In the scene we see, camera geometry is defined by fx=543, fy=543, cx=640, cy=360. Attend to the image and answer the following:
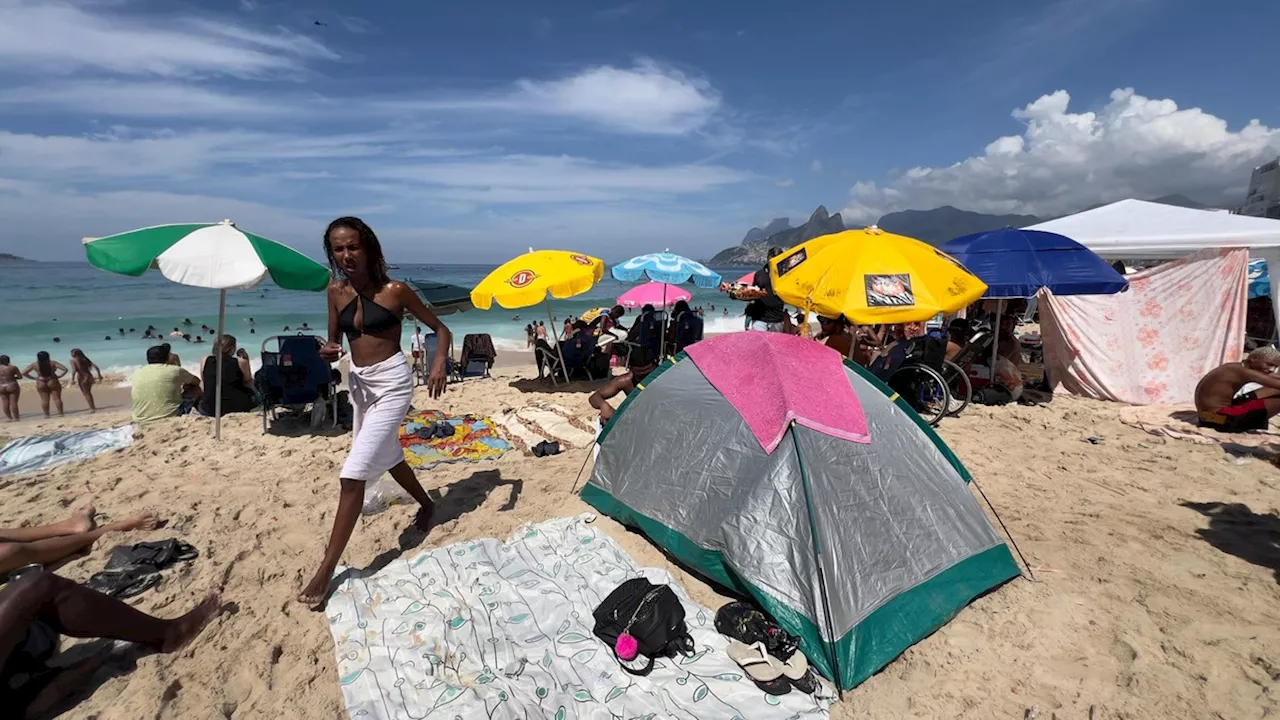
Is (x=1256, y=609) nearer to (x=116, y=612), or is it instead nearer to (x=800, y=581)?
(x=800, y=581)

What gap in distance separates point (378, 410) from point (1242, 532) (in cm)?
637

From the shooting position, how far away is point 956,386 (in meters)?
7.73

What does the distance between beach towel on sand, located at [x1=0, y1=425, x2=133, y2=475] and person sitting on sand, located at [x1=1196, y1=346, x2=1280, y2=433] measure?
12516 mm

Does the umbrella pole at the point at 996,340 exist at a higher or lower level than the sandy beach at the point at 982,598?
higher

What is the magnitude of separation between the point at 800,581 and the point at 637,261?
7.95 metres

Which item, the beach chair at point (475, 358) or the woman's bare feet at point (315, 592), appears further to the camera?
the beach chair at point (475, 358)

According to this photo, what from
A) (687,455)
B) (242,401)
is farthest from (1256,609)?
(242,401)

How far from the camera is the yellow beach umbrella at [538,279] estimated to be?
7.79 meters

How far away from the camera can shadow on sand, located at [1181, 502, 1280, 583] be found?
3820mm

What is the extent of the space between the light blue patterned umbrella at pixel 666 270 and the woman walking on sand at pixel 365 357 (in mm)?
6461

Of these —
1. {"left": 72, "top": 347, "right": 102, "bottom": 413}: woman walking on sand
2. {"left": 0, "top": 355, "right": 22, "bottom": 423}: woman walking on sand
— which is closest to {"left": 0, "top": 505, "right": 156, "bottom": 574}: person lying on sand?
{"left": 0, "top": 355, "right": 22, "bottom": 423}: woman walking on sand

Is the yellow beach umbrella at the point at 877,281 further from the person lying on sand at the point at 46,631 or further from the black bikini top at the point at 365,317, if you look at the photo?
the person lying on sand at the point at 46,631

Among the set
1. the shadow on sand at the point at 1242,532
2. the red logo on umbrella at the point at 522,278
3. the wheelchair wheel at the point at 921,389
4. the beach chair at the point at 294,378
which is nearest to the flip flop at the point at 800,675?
the shadow on sand at the point at 1242,532

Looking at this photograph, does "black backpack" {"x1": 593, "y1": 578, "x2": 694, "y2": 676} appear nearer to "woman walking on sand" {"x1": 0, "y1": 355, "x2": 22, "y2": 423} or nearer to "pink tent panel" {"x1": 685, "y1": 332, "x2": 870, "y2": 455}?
"pink tent panel" {"x1": 685, "y1": 332, "x2": 870, "y2": 455}
